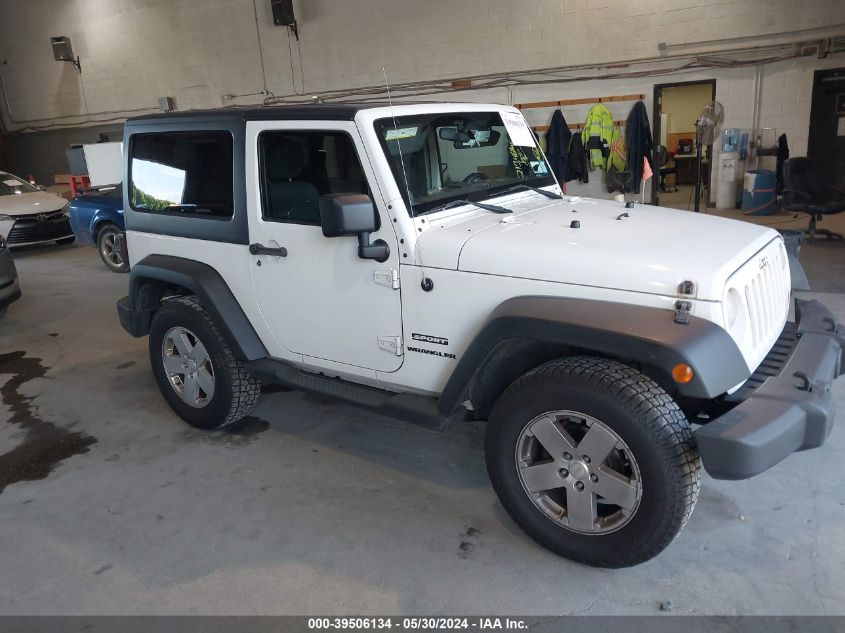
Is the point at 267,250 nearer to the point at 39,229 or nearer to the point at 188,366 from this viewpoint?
the point at 188,366

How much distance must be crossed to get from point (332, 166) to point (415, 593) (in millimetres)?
1937

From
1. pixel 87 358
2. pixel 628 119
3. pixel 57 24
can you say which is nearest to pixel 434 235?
pixel 87 358

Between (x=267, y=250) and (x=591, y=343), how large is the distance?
1.78 metres

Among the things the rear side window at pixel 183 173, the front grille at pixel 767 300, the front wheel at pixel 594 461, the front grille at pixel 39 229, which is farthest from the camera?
the front grille at pixel 39 229

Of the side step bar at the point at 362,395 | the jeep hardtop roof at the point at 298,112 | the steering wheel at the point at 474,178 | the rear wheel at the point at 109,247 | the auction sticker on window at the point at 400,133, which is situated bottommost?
the rear wheel at the point at 109,247

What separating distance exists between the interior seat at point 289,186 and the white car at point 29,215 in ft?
29.4

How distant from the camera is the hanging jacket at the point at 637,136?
10750 millimetres

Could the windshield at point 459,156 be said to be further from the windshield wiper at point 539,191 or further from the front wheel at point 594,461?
the front wheel at point 594,461

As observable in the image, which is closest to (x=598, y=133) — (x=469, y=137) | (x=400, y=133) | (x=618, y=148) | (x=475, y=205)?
(x=618, y=148)

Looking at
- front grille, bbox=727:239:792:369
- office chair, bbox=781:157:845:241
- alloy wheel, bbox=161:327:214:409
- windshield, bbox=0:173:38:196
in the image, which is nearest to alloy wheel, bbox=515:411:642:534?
front grille, bbox=727:239:792:369

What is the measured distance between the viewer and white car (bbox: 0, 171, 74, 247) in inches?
404

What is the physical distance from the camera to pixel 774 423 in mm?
2135

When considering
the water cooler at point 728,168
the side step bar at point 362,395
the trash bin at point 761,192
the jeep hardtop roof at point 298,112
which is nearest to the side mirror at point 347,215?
the jeep hardtop roof at point 298,112

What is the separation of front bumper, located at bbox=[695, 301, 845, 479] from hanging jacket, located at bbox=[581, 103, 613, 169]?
9.16m
